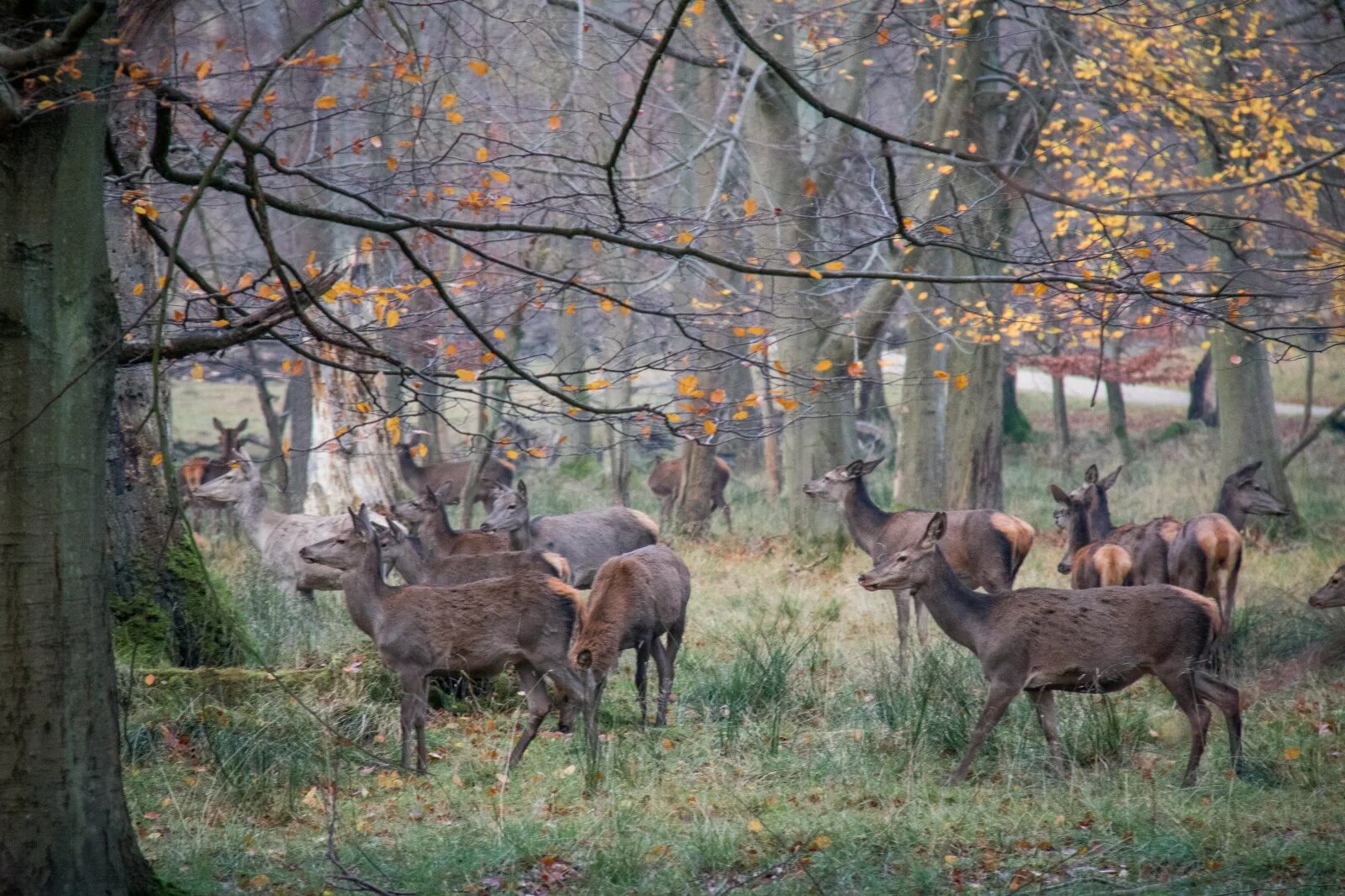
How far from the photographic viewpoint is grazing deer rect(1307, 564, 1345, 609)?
32.8 ft

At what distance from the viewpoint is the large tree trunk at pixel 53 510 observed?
4.95m

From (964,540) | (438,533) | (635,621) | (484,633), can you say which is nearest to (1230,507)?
(964,540)

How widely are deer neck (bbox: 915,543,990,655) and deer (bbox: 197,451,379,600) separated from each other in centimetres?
557

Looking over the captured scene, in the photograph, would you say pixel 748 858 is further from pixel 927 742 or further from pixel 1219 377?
pixel 1219 377

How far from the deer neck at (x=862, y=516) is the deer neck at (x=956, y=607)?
183 inches

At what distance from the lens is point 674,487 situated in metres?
20.9

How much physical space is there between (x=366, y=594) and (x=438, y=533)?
365cm

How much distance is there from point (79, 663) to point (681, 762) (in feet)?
12.5

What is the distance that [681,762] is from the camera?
316 inches

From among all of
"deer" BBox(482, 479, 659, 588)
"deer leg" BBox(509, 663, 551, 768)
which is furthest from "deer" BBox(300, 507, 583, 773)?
"deer" BBox(482, 479, 659, 588)

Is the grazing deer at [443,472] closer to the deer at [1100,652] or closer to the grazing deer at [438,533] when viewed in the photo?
the grazing deer at [438,533]

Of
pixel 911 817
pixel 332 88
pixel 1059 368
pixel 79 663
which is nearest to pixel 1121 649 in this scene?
pixel 911 817

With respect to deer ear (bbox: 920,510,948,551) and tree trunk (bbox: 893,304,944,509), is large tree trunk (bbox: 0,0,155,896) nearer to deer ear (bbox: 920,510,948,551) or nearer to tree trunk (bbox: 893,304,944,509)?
deer ear (bbox: 920,510,948,551)

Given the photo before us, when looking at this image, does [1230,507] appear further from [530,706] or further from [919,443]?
[530,706]
